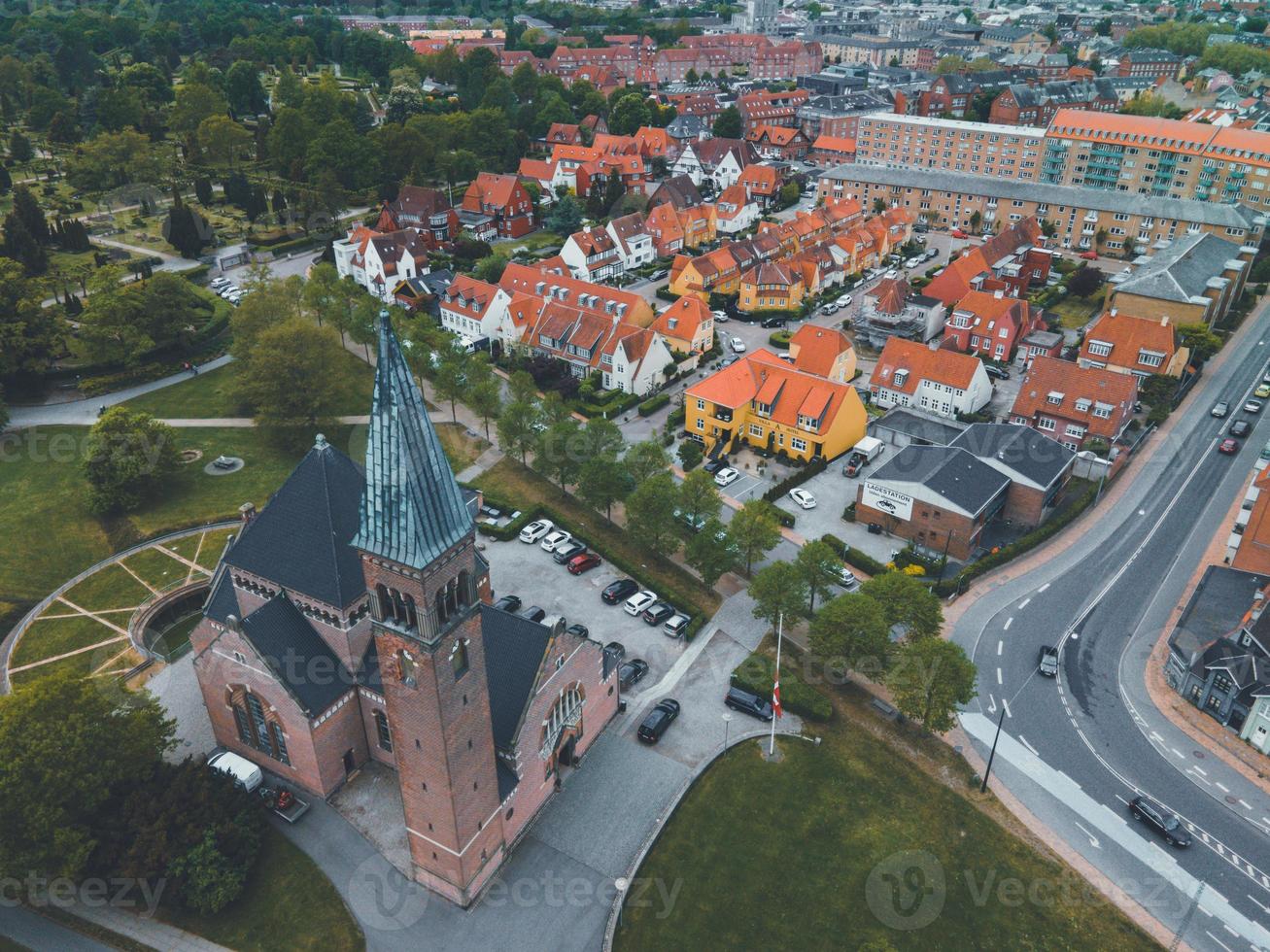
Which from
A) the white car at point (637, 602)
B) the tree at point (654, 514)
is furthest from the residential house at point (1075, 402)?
the white car at point (637, 602)

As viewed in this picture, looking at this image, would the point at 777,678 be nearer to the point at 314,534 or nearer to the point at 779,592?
the point at 779,592

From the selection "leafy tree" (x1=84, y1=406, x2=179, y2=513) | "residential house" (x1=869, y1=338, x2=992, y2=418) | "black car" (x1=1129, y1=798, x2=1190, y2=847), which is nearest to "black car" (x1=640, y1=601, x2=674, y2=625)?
"black car" (x1=1129, y1=798, x2=1190, y2=847)

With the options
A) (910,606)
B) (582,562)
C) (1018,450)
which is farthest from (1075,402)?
(582,562)

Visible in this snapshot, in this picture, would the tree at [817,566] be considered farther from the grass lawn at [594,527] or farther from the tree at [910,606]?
the grass lawn at [594,527]

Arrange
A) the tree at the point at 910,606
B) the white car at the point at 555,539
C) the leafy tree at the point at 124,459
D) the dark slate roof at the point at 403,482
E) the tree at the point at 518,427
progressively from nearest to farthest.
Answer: the dark slate roof at the point at 403,482 < the tree at the point at 910,606 < the white car at the point at 555,539 < the leafy tree at the point at 124,459 < the tree at the point at 518,427

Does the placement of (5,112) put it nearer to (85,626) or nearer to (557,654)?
(85,626)

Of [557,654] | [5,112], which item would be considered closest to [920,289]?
[557,654]
